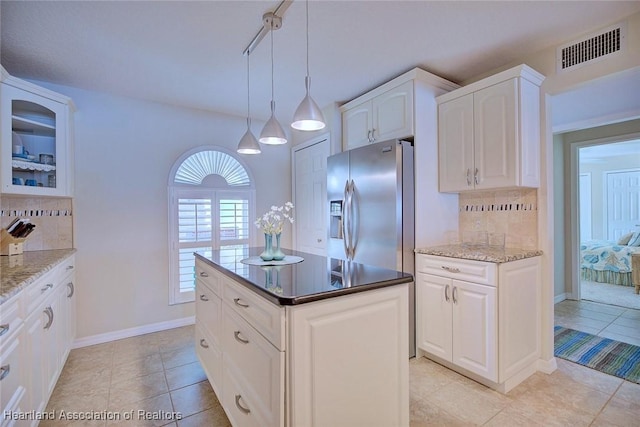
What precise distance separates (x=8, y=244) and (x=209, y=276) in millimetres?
1589

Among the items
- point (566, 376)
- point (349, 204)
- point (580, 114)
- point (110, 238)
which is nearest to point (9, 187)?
point (110, 238)

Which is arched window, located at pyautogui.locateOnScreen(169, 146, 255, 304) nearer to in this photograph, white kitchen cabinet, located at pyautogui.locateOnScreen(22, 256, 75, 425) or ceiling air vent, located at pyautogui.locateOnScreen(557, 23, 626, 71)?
white kitchen cabinet, located at pyautogui.locateOnScreen(22, 256, 75, 425)

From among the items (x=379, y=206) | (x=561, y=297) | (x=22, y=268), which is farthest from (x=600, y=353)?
(x=22, y=268)

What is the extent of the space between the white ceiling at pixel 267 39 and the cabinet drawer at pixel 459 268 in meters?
1.59

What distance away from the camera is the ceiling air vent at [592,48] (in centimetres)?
200

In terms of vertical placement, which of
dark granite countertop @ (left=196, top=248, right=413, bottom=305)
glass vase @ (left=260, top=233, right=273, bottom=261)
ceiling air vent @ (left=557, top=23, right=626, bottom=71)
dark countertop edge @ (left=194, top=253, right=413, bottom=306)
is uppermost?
ceiling air vent @ (left=557, top=23, right=626, bottom=71)

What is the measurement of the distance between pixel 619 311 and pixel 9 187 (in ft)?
20.0

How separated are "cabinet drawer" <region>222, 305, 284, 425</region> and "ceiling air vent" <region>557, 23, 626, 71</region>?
8.96 ft

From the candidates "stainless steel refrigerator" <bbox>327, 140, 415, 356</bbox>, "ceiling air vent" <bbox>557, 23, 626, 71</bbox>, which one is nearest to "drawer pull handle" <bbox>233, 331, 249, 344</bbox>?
"stainless steel refrigerator" <bbox>327, 140, 415, 356</bbox>

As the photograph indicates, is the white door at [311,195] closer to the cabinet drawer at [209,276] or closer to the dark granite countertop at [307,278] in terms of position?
the cabinet drawer at [209,276]

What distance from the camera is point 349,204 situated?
2893mm

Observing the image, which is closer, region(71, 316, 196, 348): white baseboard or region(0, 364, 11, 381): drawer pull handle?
region(0, 364, 11, 381): drawer pull handle

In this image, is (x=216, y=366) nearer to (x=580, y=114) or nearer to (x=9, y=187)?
(x=9, y=187)

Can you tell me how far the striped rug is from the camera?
2.32 m
